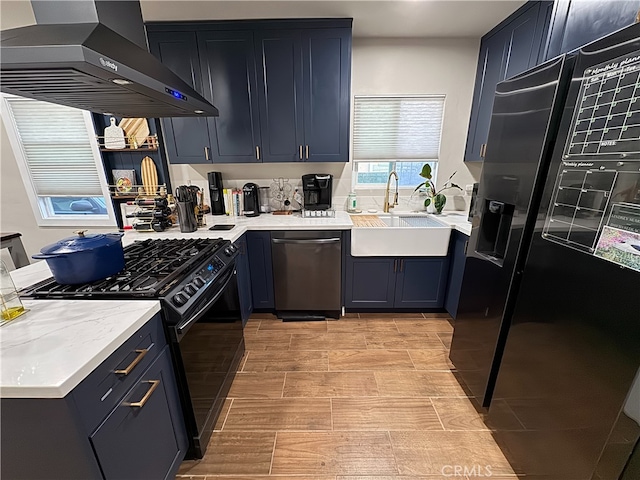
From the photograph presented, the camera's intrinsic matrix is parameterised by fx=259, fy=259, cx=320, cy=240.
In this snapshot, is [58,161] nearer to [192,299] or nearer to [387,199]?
[192,299]

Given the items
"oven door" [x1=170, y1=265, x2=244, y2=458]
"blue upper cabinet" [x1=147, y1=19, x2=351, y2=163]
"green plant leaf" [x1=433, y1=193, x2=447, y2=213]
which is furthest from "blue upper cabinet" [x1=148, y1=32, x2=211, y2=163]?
"green plant leaf" [x1=433, y1=193, x2=447, y2=213]

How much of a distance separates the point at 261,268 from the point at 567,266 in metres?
2.09

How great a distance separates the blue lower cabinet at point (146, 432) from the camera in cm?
82

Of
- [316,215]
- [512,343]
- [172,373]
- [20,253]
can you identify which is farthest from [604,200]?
[20,253]

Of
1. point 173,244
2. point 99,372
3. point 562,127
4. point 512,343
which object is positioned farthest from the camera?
point 173,244

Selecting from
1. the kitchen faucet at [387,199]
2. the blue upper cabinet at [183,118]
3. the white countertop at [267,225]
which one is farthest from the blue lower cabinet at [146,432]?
the kitchen faucet at [387,199]

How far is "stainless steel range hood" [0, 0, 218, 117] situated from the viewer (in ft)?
2.70

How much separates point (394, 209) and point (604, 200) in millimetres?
2070

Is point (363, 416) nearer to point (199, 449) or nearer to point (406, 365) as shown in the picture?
point (406, 365)

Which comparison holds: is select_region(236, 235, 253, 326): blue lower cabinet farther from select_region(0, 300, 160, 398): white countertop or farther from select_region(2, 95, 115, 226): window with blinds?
select_region(2, 95, 115, 226): window with blinds

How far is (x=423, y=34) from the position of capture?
2469 mm

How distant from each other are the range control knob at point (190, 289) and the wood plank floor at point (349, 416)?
927 mm

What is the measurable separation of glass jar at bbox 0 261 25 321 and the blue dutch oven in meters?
0.13

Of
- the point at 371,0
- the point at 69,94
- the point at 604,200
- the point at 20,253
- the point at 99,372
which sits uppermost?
the point at 371,0
